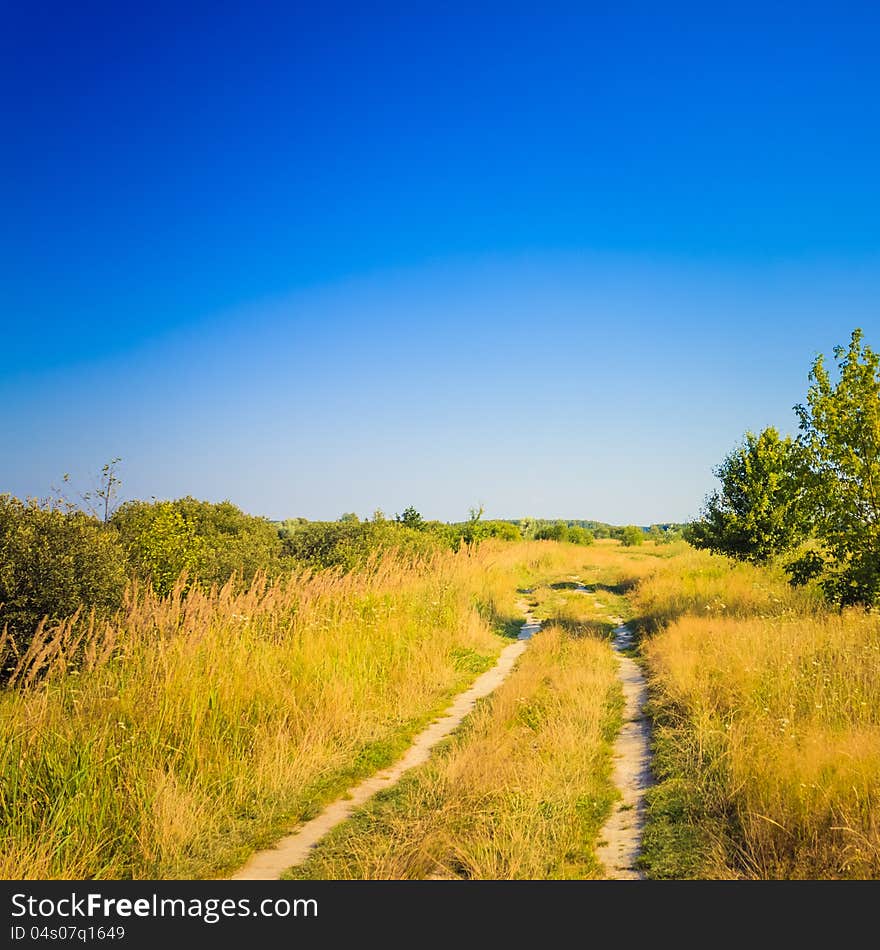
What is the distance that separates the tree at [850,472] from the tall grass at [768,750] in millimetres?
716

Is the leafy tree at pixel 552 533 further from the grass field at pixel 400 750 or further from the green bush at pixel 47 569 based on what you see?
the green bush at pixel 47 569

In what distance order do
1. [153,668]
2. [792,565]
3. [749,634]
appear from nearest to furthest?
[153,668] → [749,634] → [792,565]

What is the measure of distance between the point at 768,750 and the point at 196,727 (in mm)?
5501

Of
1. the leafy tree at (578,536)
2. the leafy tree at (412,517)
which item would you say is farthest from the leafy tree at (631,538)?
the leafy tree at (412,517)

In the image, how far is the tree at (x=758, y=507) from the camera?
59.4ft

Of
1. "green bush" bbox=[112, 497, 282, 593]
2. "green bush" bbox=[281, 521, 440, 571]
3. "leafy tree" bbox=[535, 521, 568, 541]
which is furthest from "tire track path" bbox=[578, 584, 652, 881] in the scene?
"leafy tree" bbox=[535, 521, 568, 541]

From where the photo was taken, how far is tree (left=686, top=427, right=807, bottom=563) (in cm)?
1811

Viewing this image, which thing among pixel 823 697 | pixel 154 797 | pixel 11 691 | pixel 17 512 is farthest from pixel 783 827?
pixel 17 512

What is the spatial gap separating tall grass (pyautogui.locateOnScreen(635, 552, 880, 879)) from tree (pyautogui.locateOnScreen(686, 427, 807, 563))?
7.29 metres

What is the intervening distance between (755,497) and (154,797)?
58.2 ft

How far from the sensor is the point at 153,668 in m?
6.80

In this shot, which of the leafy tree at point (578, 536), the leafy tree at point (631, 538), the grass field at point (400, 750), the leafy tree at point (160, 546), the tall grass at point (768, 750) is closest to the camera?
the tall grass at point (768, 750)

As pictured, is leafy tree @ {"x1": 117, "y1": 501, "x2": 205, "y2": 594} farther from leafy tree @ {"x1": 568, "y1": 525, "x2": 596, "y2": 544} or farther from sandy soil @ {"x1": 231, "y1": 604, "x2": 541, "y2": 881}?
leafy tree @ {"x1": 568, "y1": 525, "x2": 596, "y2": 544}
